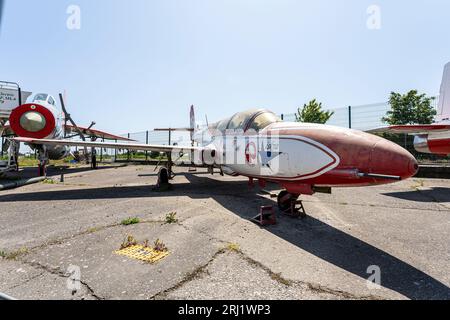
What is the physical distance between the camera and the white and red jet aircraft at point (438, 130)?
10.2 metres

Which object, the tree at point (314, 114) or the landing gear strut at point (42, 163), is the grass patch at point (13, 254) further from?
the tree at point (314, 114)

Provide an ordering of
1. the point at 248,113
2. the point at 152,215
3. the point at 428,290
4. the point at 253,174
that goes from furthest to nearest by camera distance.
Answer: the point at 248,113 < the point at 253,174 < the point at 152,215 < the point at 428,290

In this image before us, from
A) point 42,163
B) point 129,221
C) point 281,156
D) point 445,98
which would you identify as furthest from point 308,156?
point 42,163

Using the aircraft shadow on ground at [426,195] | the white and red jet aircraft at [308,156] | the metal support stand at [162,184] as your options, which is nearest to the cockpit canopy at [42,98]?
the metal support stand at [162,184]

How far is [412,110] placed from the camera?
3325 centimetres

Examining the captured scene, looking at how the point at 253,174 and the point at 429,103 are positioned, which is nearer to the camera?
the point at 253,174

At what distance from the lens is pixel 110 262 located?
10.5 feet

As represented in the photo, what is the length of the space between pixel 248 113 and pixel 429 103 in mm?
37990

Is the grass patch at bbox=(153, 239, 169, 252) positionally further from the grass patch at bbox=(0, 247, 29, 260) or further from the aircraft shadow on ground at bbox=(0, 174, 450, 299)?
the aircraft shadow on ground at bbox=(0, 174, 450, 299)

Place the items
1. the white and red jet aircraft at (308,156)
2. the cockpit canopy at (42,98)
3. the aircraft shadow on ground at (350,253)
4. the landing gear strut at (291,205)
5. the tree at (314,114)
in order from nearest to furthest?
1. the aircraft shadow on ground at (350,253)
2. the white and red jet aircraft at (308,156)
3. the landing gear strut at (291,205)
4. the cockpit canopy at (42,98)
5. the tree at (314,114)

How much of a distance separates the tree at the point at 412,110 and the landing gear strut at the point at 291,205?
33.9 metres
